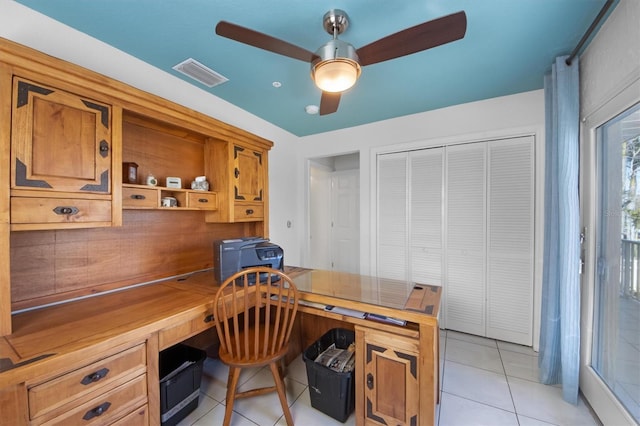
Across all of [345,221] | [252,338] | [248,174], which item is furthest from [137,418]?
[345,221]

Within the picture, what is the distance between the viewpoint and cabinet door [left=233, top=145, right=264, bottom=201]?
2236 mm

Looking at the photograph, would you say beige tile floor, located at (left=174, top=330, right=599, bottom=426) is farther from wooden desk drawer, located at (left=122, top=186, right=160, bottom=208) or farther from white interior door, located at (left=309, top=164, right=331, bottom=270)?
white interior door, located at (left=309, top=164, right=331, bottom=270)

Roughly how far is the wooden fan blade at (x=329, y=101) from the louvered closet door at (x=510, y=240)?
69.8 inches

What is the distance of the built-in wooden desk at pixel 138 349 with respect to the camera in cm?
94

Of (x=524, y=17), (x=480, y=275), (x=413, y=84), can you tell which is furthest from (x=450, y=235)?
(x=524, y=17)

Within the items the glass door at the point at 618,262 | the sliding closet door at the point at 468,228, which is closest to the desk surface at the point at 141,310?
the sliding closet door at the point at 468,228

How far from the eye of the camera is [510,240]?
2.43m

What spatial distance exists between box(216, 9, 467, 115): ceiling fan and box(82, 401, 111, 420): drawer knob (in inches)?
68.7

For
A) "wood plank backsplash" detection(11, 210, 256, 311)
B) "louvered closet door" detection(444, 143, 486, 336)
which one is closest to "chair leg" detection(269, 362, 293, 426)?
"wood plank backsplash" detection(11, 210, 256, 311)

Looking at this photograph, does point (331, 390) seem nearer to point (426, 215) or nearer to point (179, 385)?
point (179, 385)

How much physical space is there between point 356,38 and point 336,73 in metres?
0.48

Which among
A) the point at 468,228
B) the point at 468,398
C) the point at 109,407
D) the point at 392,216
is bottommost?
the point at 468,398

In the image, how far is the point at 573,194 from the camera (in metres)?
1.66

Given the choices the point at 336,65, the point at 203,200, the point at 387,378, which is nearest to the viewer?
the point at 336,65
